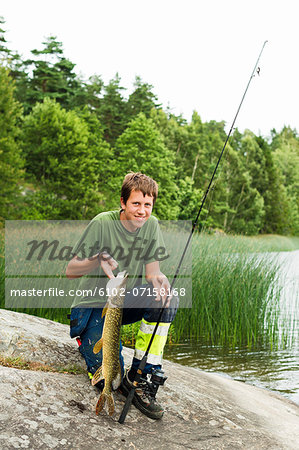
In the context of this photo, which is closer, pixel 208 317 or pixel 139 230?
pixel 139 230

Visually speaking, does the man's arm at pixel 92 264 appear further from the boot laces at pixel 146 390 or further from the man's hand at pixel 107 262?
the boot laces at pixel 146 390

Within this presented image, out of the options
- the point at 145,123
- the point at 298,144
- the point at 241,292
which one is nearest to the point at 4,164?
the point at 145,123

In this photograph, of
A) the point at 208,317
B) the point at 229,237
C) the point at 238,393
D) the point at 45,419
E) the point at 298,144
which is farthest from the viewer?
the point at 298,144

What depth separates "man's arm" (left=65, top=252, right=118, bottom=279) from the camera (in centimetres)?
295

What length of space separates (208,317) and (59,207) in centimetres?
1980

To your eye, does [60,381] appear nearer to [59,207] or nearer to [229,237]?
[229,237]

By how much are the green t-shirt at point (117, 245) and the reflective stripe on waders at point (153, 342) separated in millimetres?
303

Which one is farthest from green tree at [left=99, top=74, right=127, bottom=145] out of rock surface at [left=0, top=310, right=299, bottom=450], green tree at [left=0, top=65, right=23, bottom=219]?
Result: rock surface at [left=0, top=310, right=299, bottom=450]

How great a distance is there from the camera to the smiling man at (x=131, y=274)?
304cm

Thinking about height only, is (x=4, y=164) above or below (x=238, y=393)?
above

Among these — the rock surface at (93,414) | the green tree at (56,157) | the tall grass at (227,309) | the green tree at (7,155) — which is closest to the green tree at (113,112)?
the green tree at (56,157)

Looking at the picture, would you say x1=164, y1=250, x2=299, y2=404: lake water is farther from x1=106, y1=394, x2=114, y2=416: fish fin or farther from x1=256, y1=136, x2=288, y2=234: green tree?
x1=256, y1=136, x2=288, y2=234: green tree

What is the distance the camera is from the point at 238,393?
4250 millimetres

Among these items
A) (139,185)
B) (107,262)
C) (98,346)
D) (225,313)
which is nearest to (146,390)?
(98,346)
